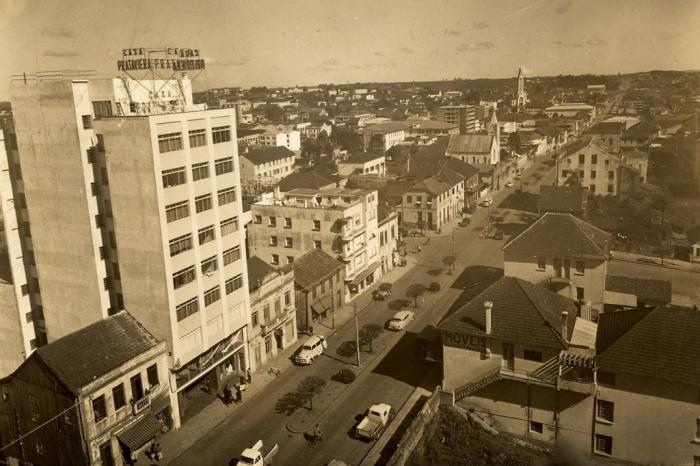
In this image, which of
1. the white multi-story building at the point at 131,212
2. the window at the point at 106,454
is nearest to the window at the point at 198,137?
the white multi-story building at the point at 131,212

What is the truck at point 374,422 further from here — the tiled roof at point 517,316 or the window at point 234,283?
the window at point 234,283

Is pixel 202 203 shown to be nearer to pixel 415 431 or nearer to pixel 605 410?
A: pixel 415 431

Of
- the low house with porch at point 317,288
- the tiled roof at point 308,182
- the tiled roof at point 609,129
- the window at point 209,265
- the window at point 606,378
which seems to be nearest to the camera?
the window at point 606,378

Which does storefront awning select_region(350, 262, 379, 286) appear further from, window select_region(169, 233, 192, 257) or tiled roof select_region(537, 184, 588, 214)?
tiled roof select_region(537, 184, 588, 214)

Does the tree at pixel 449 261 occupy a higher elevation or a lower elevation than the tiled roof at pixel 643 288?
lower

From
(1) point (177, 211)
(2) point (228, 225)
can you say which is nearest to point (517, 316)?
(2) point (228, 225)
